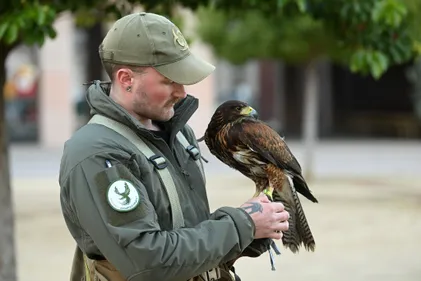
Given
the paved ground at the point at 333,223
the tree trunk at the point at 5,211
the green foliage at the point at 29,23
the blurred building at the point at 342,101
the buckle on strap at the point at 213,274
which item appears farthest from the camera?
the blurred building at the point at 342,101

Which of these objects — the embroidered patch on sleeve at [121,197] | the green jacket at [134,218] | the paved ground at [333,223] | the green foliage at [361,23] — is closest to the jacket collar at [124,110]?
the green jacket at [134,218]

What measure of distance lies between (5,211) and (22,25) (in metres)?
2.06

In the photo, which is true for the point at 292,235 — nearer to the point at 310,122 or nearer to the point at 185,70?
the point at 185,70

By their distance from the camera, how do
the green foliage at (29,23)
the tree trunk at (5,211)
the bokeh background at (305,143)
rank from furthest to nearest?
the bokeh background at (305,143)
the tree trunk at (5,211)
the green foliage at (29,23)

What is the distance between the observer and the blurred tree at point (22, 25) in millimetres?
4523

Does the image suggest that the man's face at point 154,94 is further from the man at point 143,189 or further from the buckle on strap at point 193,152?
the buckle on strap at point 193,152

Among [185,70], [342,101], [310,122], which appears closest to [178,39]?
[185,70]

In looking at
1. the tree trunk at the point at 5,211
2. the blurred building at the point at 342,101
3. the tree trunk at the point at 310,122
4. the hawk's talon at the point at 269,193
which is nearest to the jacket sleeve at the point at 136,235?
the hawk's talon at the point at 269,193

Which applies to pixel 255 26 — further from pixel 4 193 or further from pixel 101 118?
pixel 101 118

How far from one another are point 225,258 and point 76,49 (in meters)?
39.3

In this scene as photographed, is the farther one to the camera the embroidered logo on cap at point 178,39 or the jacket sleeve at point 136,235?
the embroidered logo on cap at point 178,39

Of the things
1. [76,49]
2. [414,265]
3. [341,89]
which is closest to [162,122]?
[414,265]

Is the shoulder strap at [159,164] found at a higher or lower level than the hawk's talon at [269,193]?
higher

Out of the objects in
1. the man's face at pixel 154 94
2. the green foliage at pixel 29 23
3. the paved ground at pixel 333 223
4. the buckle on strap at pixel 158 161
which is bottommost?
the paved ground at pixel 333 223
